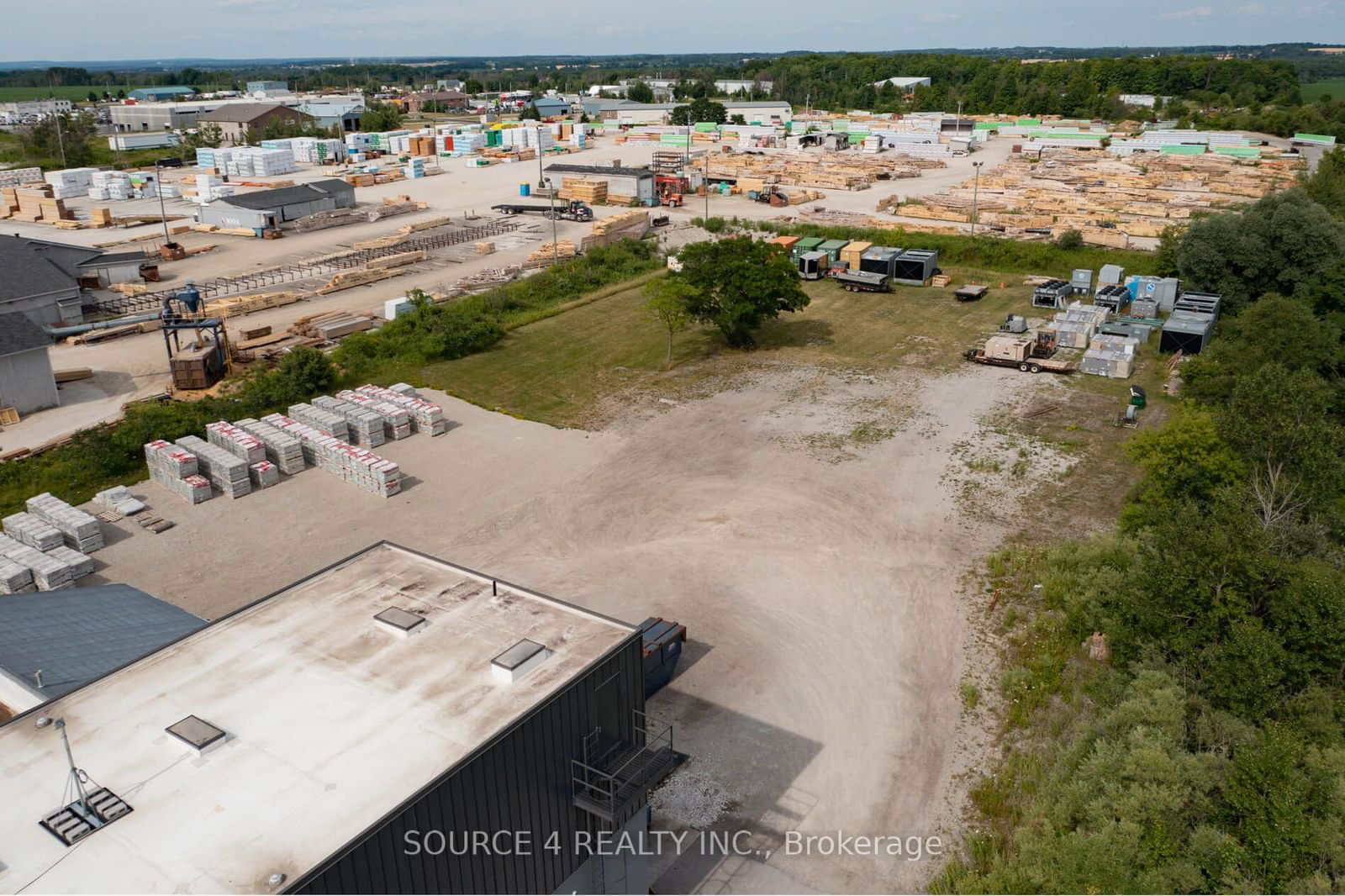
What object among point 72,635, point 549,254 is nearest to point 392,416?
point 72,635

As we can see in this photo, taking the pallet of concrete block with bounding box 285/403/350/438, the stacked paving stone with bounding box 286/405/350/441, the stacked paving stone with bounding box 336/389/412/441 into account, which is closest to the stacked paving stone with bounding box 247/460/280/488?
the pallet of concrete block with bounding box 285/403/350/438

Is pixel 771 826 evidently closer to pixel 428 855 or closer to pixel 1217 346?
pixel 428 855

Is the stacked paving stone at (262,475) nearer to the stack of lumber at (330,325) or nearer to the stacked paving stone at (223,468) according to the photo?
the stacked paving stone at (223,468)

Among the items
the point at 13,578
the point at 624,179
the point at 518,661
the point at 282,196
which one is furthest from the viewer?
the point at 624,179

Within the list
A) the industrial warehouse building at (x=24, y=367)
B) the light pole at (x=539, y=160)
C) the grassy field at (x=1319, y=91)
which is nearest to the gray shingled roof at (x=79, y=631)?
the industrial warehouse building at (x=24, y=367)

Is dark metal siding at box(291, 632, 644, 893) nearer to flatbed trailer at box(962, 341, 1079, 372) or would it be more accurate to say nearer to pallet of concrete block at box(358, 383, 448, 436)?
pallet of concrete block at box(358, 383, 448, 436)

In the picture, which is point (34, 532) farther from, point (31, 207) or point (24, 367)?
point (31, 207)
